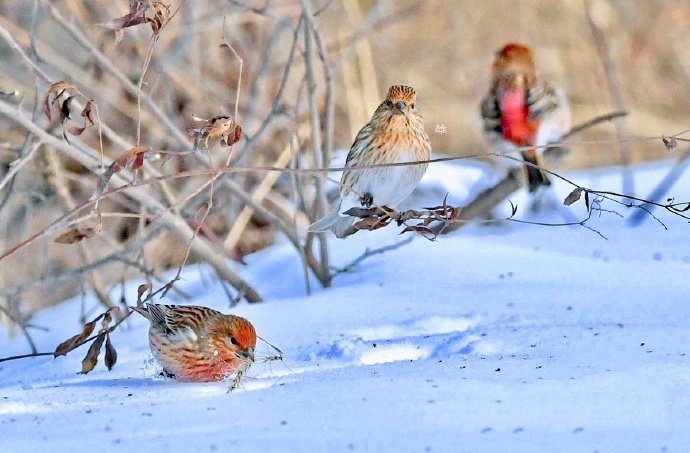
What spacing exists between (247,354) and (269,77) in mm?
5291

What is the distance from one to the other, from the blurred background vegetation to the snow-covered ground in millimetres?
873

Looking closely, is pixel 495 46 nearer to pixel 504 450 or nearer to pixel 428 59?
pixel 428 59

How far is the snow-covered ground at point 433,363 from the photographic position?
3006 millimetres

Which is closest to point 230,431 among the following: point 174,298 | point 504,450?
point 504,450

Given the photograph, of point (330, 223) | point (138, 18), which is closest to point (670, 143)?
point (138, 18)

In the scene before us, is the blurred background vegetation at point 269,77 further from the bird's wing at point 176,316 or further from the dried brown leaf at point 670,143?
the dried brown leaf at point 670,143

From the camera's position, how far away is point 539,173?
19.5 feet

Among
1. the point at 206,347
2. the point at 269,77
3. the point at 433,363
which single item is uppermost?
the point at 269,77

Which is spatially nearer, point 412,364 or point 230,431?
point 230,431

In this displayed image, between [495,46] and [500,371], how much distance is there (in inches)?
356

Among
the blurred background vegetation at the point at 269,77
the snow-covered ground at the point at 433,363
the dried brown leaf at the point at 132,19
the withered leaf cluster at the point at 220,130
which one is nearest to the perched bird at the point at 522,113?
the snow-covered ground at the point at 433,363

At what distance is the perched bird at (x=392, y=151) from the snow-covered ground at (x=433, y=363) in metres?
0.50

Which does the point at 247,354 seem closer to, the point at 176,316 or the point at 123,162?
the point at 176,316

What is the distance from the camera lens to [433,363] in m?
3.84
